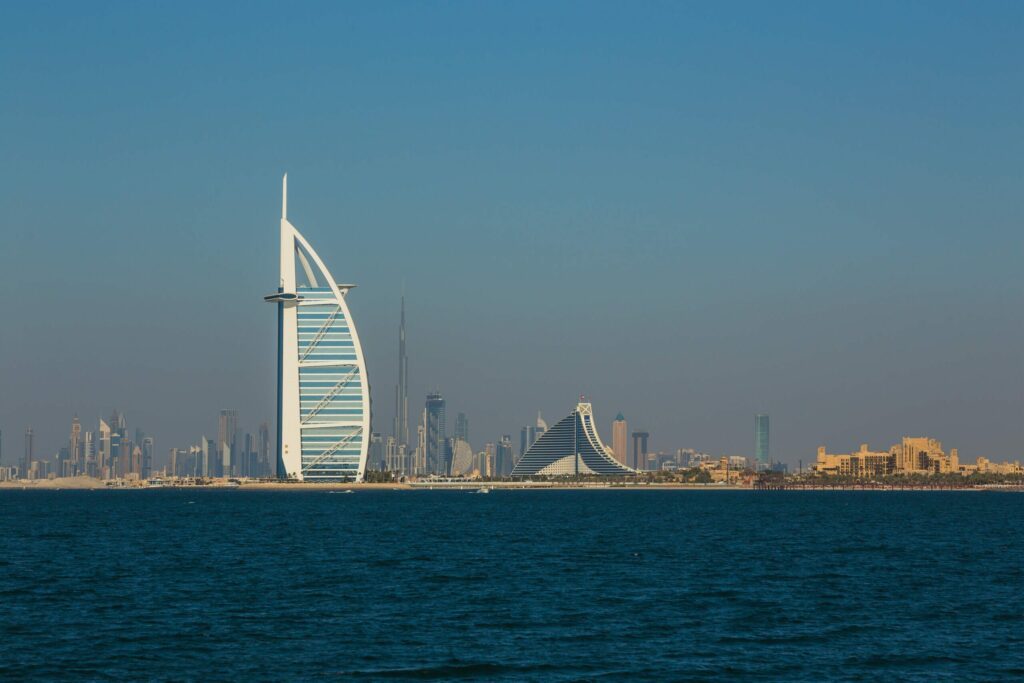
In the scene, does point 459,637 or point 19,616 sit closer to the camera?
point 459,637

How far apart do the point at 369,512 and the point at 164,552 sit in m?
67.6

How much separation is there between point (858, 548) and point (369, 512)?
71.9m

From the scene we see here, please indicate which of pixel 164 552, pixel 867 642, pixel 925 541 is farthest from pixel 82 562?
pixel 925 541

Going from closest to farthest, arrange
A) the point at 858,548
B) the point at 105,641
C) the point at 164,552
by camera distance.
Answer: the point at 105,641 < the point at 164,552 < the point at 858,548

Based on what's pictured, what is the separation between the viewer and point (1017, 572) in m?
65.8

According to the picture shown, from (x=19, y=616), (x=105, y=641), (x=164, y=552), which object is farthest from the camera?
(x=164, y=552)

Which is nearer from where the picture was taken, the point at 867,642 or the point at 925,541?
the point at 867,642

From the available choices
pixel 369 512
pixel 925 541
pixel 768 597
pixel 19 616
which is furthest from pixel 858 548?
pixel 369 512

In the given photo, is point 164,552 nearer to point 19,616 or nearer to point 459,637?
point 19,616

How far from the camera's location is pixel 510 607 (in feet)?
163

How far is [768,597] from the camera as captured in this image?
5328 cm

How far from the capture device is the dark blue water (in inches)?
1473

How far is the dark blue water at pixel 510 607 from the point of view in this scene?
37.4 m

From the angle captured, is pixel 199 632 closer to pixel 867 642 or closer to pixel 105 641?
pixel 105 641
